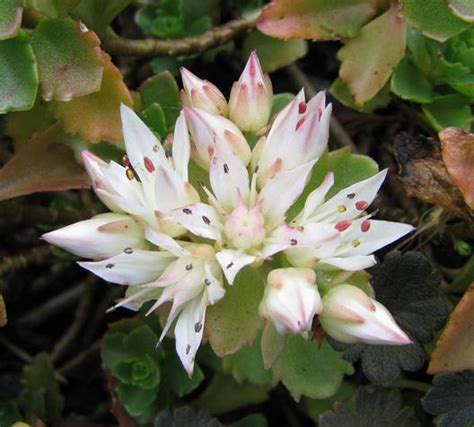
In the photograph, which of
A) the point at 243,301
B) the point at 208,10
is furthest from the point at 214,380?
the point at 208,10

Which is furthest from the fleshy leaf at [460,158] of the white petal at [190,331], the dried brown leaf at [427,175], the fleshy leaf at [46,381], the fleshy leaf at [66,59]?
the fleshy leaf at [46,381]

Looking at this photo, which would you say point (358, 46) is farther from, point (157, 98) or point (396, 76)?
point (157, 98)

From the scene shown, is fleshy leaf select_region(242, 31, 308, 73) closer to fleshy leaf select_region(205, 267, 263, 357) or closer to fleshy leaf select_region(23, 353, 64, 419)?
fleshy leaf select_region(205, 267, 263, 357)

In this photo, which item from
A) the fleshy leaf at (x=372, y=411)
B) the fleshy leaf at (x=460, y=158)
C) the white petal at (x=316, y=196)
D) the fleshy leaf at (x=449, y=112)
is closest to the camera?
the white petal at (x=316, y=196)

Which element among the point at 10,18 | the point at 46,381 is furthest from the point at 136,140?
the point at 46,381

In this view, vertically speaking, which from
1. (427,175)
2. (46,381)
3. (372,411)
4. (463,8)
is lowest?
(46,381)

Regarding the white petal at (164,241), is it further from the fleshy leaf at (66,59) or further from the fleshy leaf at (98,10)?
the fleshy leaf at (98,10)

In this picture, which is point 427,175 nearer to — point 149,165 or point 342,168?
point 342,168
